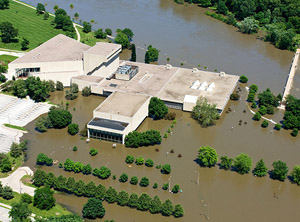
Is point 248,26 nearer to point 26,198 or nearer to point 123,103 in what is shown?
point 123,103

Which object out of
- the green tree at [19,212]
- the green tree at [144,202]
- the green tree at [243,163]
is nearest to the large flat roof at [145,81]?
the green tree at [243,163]

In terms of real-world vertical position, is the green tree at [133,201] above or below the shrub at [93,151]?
above

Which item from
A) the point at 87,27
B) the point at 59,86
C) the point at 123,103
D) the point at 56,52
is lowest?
the point at 59,86

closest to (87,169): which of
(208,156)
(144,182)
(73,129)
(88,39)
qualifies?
(144,182)

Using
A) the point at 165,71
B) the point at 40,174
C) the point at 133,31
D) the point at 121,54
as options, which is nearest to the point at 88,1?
the point at 133,31

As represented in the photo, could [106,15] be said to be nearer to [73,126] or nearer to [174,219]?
[73,126]

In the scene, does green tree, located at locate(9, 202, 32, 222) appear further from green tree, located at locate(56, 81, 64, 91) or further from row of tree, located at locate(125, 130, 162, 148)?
green tree, located at locate(56, 81, 64, 91)

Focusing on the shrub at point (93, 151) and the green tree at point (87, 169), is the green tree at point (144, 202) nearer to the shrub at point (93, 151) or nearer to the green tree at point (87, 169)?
the green tree at point (87, 169)

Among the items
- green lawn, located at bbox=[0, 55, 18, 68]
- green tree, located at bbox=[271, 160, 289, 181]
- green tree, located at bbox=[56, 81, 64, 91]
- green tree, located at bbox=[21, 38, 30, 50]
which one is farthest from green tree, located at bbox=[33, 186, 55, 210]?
green tree, located at bbox=[21, 38, 30, 50]
